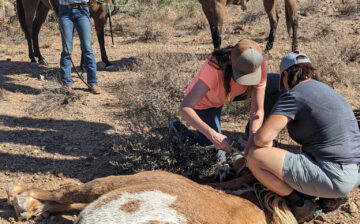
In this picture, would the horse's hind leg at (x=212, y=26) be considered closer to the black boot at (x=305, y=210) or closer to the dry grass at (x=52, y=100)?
the dry grass at (x=52, y=100)

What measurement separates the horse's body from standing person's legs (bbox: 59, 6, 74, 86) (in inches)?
125

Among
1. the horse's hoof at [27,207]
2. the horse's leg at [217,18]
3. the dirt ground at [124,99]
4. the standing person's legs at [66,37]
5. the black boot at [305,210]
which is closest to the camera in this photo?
the black boot at [305,210]

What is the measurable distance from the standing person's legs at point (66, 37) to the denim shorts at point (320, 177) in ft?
13.1

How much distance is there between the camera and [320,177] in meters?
2.57

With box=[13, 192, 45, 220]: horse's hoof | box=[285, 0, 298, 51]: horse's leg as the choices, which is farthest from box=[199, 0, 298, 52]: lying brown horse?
box=[13, 192, 45, 220]: horse's hoof

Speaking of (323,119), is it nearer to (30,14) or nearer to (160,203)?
(160,203)

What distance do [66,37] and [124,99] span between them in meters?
1.26

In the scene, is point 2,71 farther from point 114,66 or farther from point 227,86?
point 227,86

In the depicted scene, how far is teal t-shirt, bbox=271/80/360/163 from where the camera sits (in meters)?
2.52

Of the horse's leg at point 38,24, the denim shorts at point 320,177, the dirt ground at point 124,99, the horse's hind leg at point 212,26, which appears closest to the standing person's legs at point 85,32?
the dirt ground at point 124,99

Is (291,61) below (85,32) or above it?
above

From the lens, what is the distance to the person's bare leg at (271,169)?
8.50 feet

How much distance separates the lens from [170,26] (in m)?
9.88

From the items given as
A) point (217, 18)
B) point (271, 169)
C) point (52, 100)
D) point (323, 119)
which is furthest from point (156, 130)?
point (217, 18)
